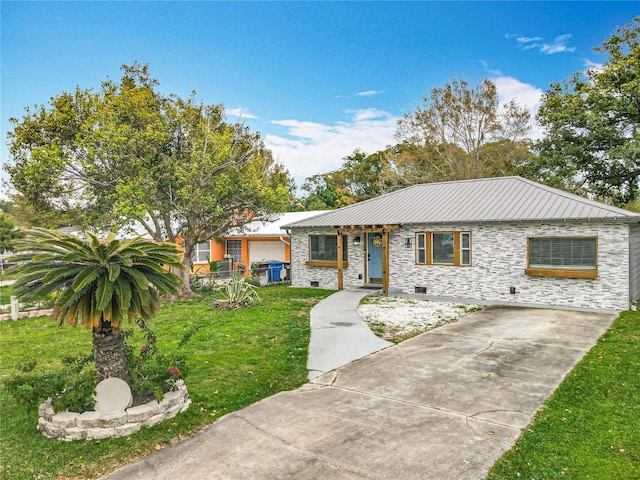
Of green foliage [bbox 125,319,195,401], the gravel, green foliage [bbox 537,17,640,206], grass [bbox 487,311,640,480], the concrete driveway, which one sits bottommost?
the gravel

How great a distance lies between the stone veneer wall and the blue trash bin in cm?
454

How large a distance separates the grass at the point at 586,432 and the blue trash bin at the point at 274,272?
1435 cm

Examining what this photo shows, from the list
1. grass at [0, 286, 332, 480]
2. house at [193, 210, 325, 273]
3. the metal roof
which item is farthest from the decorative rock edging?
house at [193, 210, 325, 273]

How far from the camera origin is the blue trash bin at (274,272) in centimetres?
1928

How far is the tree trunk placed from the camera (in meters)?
4.65

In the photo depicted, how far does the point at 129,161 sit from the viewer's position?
1304 cm

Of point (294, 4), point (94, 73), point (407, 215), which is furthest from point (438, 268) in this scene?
point (94, 73)

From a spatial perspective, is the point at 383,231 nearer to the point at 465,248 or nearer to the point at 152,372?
the point at 465,248

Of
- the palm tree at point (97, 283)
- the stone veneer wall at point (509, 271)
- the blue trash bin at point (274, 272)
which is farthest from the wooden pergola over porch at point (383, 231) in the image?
the palm tree at point (97, 283)

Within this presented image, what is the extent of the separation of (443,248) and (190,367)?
9.72 m

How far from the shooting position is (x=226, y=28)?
13500mm

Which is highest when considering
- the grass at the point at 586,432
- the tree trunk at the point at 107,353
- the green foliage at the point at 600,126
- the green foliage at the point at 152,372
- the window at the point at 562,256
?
the green foliage at the point at 600,126

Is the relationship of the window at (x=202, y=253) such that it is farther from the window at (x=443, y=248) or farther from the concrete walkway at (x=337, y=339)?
the window at (x=443, y=248)

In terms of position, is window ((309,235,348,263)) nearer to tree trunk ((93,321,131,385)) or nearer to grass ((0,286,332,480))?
grass ((0,286,332,480))
